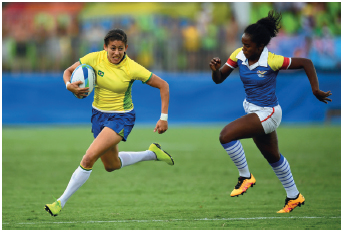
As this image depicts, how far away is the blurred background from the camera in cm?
1738

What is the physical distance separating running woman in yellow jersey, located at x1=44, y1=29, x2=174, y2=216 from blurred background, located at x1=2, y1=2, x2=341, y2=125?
10.6m

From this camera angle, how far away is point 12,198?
27.0ft

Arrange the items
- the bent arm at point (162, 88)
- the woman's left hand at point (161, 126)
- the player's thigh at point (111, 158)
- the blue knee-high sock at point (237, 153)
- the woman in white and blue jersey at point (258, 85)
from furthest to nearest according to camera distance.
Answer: the player's thigh at point (111, 158) → the blue knee-high sock at point (237, 153) → the bent arm at point (162, 88) → the woman's left hand at point (161, 126) → the woman in white and blue jersey at point (258, 85)

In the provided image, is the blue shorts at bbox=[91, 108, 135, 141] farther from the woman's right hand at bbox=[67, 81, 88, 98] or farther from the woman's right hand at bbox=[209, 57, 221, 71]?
the woman's right hand at bbox=[209, 57, 221, 71]

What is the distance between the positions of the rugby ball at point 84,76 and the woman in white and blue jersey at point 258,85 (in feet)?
4.81

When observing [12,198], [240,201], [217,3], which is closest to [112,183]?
[12,198]

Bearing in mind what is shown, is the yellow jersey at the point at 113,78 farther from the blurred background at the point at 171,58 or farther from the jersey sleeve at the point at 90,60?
the blurred background at the point at 171,58

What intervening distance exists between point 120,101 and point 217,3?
50.2 ft

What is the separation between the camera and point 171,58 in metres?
18.3

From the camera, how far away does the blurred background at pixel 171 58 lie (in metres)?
17.4

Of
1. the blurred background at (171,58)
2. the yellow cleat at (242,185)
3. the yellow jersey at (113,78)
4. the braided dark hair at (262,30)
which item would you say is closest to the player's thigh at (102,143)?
the yellow jersey at (113,78)

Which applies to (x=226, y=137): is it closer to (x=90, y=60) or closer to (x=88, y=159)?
(x=88, y=159)

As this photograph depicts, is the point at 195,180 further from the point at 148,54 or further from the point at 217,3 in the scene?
the point at 217,3

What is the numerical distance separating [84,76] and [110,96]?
51 centimetres
